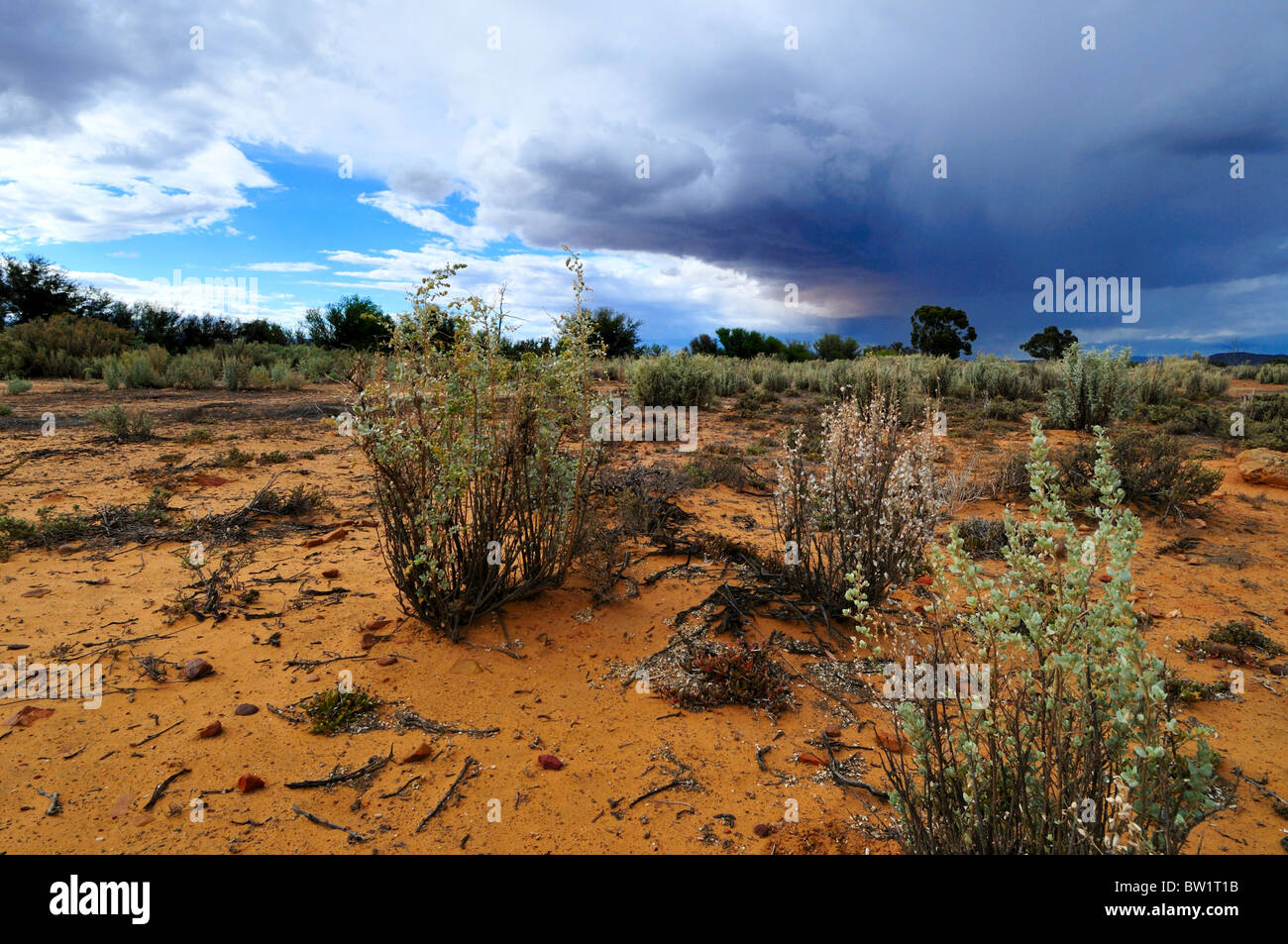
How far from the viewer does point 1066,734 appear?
1.74 metres

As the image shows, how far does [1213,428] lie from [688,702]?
12.5 meters

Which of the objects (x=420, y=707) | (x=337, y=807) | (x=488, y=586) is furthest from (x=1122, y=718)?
(x=488, y=586)

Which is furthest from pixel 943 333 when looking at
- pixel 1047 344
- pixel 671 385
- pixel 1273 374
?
pixel 671 385

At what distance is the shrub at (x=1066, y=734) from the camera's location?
158 cm

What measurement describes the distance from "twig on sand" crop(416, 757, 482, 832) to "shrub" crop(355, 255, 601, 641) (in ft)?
3.74

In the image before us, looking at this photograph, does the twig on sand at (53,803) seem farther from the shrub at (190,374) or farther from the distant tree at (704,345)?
the distant tree at (704,345)

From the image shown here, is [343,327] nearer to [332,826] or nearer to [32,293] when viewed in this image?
[32,293]

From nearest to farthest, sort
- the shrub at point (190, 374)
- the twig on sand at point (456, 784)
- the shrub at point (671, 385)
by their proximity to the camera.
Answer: the twig on sand at point (456, 784), the shrub at point (671, 385), the shrub at point (190, 374)

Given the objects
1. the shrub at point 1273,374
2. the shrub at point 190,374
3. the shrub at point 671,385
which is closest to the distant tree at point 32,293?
the shrub at point 190,374

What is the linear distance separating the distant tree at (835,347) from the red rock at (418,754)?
34.3 metres

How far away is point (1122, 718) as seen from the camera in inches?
59.4

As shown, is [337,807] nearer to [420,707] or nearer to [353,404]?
[420,707]
